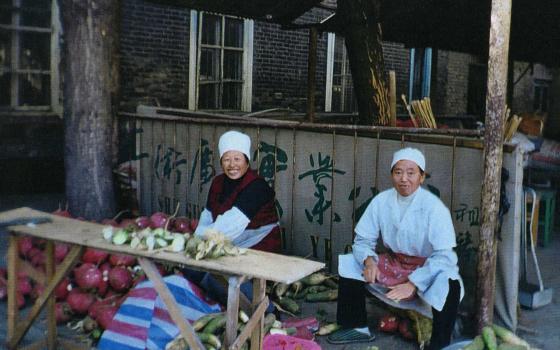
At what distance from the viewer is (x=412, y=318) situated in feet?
14.4

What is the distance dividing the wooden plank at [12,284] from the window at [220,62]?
7128 millimetres

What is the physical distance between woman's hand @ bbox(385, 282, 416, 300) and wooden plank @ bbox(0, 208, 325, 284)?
72 centimetres

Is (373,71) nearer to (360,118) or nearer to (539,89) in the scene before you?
(360,118)

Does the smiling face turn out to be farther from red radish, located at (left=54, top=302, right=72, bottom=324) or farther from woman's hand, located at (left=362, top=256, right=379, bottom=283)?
red radish, located at (left=54, top=302, right=72, bottom=324)

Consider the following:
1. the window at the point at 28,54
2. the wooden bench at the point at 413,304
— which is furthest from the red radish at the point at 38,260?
the window at the point at 28,54

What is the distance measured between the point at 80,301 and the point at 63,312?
0.14 metres

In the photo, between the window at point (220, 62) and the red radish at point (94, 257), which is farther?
the window at point (220, 62)

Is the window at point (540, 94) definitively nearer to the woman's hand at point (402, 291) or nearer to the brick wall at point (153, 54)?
the brick wall at point (153, 54)

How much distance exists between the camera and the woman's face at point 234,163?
181 inches

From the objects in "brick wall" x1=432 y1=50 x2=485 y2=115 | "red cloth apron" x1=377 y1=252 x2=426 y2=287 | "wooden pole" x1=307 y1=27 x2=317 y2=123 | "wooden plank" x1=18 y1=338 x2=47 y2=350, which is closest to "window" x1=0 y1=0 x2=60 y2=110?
"wooden pole" x1=307 y1=27 x2=317 y2=123

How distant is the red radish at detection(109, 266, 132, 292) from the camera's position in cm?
485

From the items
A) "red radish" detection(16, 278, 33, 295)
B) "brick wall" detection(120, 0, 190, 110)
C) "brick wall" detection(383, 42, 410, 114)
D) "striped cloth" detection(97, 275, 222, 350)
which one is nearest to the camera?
"striped cloth" detection(97, 275, 222, 350)

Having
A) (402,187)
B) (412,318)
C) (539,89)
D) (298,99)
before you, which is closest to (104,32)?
(402,187)

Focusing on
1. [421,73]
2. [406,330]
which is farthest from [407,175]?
[421,73]
